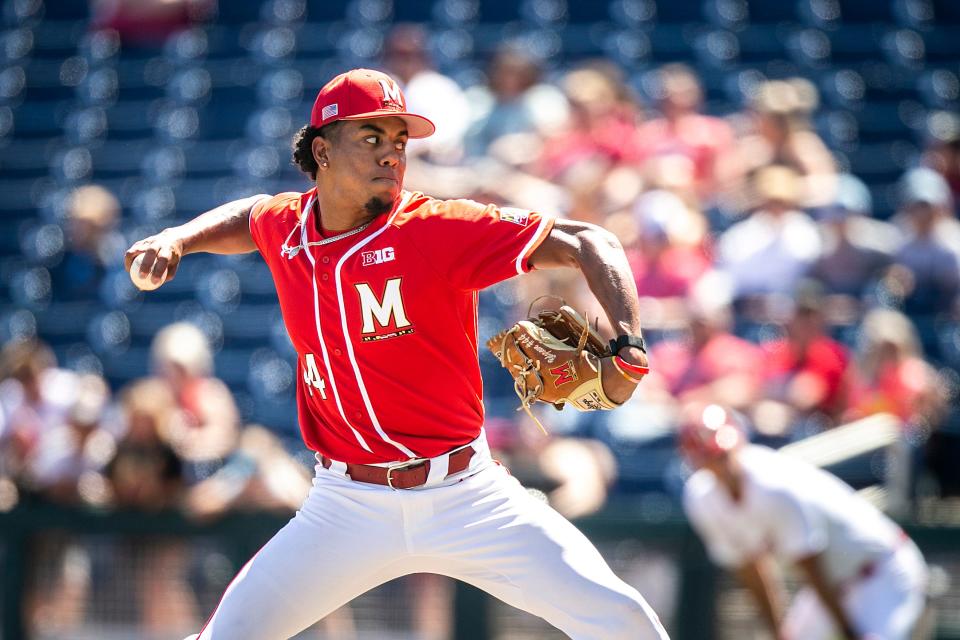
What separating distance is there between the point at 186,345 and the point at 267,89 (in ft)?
11.6

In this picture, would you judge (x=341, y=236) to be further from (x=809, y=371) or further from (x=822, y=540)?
(x=809, y=371)

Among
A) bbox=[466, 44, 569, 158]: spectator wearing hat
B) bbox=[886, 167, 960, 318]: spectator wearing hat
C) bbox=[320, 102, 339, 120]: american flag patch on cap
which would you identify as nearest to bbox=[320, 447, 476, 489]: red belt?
bbox=[320, 102, 339, 120]: american flag patch on cap

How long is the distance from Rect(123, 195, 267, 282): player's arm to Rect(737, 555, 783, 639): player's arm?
2.88m

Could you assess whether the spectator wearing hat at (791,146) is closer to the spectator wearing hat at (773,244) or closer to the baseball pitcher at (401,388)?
the spectator wearing hat at (773,244)

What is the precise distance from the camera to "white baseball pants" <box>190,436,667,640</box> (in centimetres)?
359

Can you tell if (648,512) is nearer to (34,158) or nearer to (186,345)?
(186,345)

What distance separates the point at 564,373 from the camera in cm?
354

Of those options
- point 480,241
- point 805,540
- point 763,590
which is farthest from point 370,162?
point 763,590

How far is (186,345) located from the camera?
7.58 m

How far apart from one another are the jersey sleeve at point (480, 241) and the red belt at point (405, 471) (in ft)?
1.64

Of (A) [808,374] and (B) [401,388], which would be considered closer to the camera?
(B) [401,388]

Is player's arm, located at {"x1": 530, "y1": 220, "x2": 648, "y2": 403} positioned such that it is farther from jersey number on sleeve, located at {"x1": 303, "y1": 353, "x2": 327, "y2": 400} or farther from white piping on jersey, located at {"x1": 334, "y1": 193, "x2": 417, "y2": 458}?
jersey number on sleeve, located at {"x1": 303, "y1": 353, "x2": 327, "y2": 400}

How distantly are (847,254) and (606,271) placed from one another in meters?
4.70

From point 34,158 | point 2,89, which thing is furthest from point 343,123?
point 2,89
